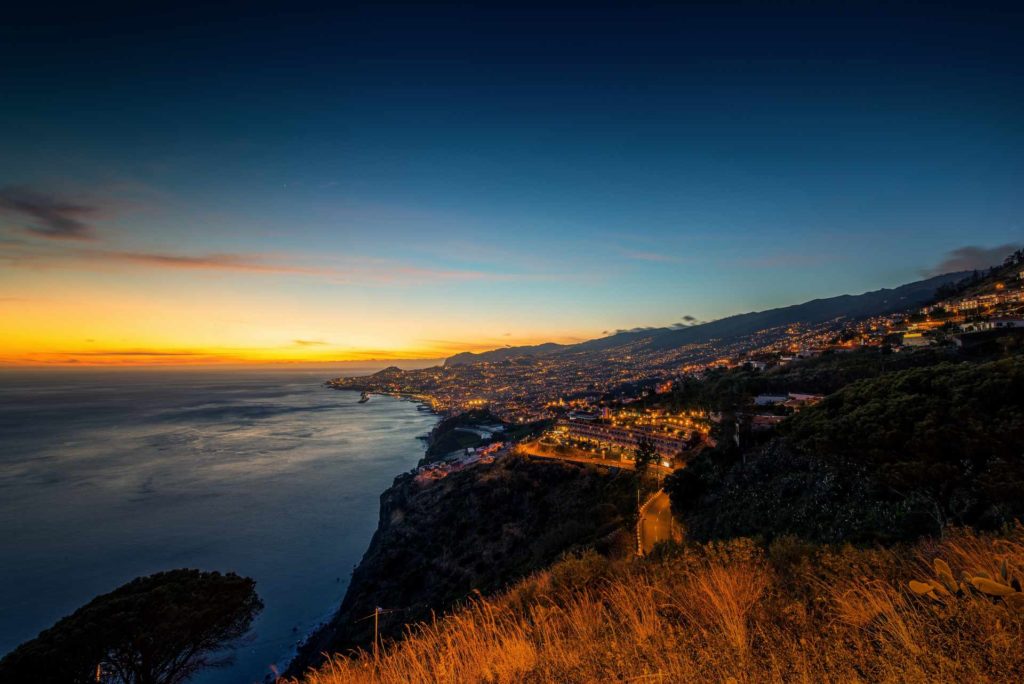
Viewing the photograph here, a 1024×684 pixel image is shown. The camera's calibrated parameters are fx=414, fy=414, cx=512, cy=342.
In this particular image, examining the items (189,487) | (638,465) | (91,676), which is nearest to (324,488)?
(189,487)

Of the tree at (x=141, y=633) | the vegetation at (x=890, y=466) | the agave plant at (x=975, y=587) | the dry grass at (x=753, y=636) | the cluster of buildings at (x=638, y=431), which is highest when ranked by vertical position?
the agave plant at (x=975, y=587)

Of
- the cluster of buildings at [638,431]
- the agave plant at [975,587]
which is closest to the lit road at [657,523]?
the cluster of buildings at [638,431]

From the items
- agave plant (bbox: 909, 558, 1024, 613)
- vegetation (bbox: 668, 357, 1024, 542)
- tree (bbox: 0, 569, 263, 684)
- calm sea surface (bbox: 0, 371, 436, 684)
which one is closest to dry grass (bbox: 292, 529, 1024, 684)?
agave plant (bbox: 909, 558, 1024, 613)

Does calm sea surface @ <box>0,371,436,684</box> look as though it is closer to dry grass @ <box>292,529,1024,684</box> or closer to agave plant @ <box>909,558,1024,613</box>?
dry grass @ <box>292,529,1024,684</box>

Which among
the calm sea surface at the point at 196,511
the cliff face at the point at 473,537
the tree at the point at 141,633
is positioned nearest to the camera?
the tree at the point at 141,633

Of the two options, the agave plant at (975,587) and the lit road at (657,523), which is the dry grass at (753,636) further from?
the lit road at (657,523)

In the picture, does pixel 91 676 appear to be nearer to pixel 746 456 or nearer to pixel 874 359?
pixel 746 456
